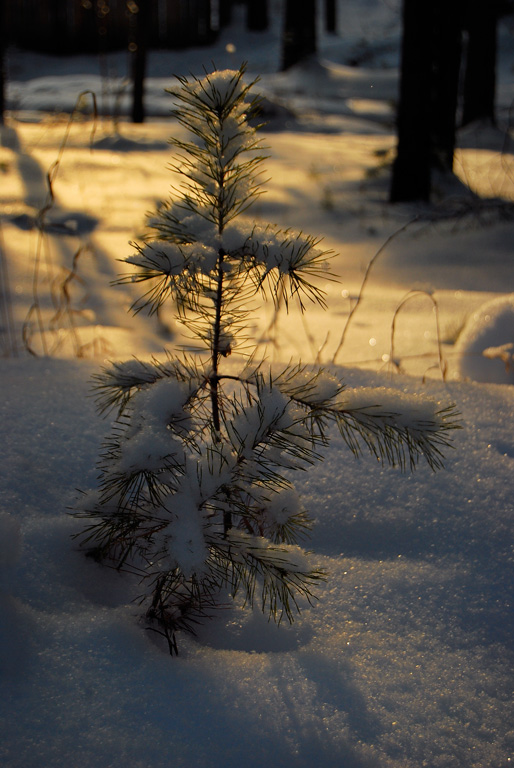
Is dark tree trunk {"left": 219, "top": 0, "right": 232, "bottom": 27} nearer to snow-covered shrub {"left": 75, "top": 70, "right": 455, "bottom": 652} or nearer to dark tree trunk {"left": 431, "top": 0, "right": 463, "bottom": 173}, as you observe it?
dark tree trunk {"left": 431, "top": 0, "right": 463, "bottom": 173}

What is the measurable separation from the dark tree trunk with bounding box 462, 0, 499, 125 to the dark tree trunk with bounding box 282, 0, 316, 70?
405 cm

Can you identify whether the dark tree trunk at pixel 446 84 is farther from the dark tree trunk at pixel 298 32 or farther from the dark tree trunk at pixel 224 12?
the dark tree trunk at pixel 224 12

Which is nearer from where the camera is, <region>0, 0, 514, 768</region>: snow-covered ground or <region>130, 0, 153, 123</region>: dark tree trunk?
<region>0, 0, 514, 768</region>: snow-covered ground

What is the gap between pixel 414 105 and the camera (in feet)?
16.3

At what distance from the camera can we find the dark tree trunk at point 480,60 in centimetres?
998

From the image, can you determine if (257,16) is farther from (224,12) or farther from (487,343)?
(487,343)

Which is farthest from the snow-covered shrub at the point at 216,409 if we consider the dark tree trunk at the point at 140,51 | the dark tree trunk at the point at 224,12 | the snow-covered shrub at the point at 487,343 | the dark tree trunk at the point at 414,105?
the dark tree trunk at the point at 224,12

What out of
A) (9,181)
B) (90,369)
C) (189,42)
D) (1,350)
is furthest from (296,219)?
(189,42)

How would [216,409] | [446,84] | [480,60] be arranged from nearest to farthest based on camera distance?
[216,409], [446,84], [480,60]

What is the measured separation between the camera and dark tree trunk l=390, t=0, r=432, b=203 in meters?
4.82

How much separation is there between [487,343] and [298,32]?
1349 cm

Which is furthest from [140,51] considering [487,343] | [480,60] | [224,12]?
[224,12]

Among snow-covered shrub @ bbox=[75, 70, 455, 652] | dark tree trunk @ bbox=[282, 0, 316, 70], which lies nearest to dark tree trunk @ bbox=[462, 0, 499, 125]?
dark tree trunk @ bbox=[282, 0, 316, 70]

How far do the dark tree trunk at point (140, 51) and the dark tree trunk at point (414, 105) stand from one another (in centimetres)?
431
